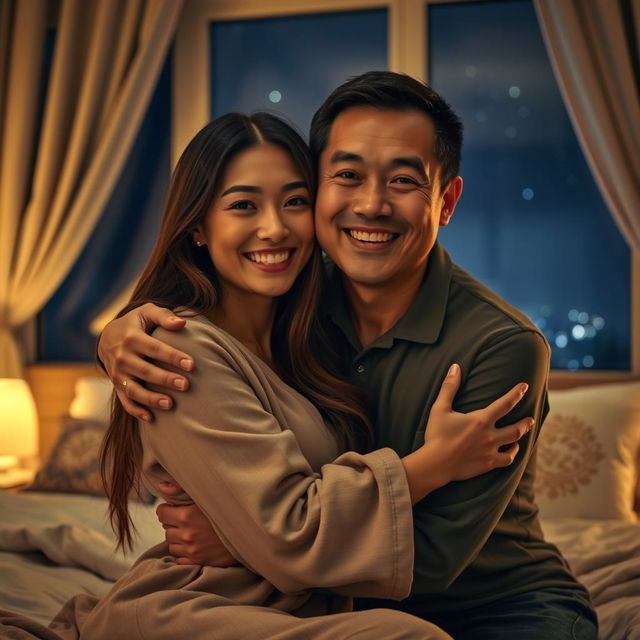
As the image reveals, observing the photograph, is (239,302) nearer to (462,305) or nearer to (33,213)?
(462,305)

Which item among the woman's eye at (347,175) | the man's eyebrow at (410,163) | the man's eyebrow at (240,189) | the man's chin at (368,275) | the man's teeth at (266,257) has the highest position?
the man's eyebrow at (410,163)

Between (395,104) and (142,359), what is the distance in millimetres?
744

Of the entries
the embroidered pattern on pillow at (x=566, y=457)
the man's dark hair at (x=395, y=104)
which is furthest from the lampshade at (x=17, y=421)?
the man's dark hair at (x=395, y=104)

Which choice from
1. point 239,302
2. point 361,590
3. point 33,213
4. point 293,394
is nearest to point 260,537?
point 361,590

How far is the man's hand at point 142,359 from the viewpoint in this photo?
5.11 ft

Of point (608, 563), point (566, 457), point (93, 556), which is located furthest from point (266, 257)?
point (566, 457)

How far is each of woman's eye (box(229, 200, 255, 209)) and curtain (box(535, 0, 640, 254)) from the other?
7.58ft

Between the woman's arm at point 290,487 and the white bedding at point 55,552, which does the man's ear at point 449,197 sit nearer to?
the woman's arm at point 290,487

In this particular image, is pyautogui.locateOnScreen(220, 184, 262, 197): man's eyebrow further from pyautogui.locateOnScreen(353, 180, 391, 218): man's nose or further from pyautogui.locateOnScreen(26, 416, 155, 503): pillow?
pyautogui.locateOnScreen(26, 416, 155, 503): pillow

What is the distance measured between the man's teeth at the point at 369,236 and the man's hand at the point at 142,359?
430 millimetres

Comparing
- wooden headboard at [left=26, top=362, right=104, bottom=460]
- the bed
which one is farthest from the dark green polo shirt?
wooden headboard at [left=26, top=362, right=104, bottom=460]

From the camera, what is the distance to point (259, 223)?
1.79m

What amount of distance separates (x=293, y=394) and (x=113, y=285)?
2.93 metres

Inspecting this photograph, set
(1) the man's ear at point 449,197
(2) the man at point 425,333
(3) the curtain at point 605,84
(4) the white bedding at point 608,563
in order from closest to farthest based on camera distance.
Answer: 1. (2) the man at point 425,333
2. (1) the man's ear at point 449,197
3. (4) the white bedding at point 608,563
4. (3) the curtain at point 605,84
